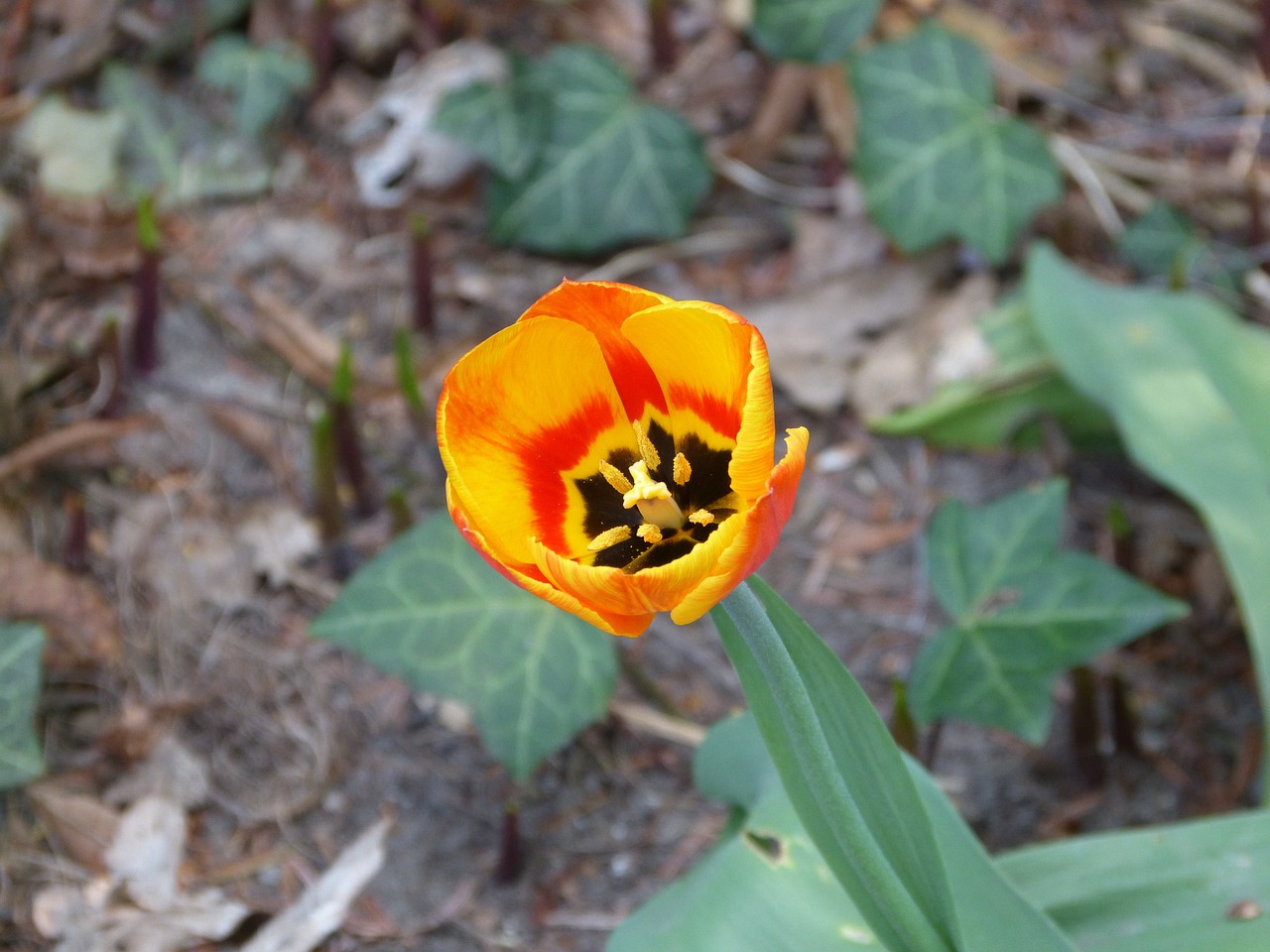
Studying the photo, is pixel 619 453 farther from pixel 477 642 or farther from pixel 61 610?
pixel 61 610

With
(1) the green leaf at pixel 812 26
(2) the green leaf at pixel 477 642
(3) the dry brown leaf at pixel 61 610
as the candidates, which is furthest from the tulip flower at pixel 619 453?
(1) the green leaf at pixel 812 26

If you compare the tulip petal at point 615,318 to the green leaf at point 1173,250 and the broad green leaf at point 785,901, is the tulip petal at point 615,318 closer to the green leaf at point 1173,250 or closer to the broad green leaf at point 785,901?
the broad green leaf at point 785,901

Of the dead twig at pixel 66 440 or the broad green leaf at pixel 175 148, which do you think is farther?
the broad green leaf at pixel 175 148

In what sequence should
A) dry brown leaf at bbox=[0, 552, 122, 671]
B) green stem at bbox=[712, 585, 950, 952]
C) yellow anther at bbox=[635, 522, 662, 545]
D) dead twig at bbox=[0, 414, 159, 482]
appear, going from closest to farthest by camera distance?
green stem at bbox=[712, 585, 950, 952]
yellow anther at bbox=[635, 522, 662, 545]
dry brown leaf at bbox=[0, 552, 122, 671]
dead twig at bbox=[0, 414, 159, 482]

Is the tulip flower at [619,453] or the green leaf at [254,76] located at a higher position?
the tulip flower at [619,453]

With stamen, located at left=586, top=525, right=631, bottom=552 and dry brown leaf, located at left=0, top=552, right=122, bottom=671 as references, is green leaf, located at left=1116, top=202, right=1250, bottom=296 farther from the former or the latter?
dry brown leaf, located at left=0, top=552, right=122, bottom=671

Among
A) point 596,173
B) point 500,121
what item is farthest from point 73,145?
point 596,173

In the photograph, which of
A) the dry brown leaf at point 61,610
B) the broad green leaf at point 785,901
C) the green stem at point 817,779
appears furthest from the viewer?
the dry brown leaf at point 61,610

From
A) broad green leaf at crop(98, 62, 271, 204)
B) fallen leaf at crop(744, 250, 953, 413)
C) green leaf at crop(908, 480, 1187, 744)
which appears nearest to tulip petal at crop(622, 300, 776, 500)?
green leaf at crop(908, 480, 1187, 744)
